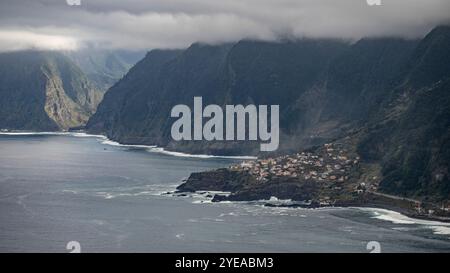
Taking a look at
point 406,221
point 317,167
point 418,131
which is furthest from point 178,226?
point 418,131

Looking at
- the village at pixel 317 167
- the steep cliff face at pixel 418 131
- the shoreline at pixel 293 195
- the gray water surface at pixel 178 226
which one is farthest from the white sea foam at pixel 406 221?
the village at pixel 317 167

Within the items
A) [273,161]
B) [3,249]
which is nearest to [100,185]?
[273,161]

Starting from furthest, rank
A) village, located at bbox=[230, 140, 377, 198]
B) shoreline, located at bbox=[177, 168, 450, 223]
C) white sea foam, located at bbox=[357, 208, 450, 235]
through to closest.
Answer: village, located at bbox=[230, 140, 377, 198]
shoreline, located at bbox=[177, 168, 450, 223]
white sea foam, located at bbox=[357, 208, 450, 235]

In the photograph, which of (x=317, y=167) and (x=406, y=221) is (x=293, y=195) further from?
(x=406, y=221)

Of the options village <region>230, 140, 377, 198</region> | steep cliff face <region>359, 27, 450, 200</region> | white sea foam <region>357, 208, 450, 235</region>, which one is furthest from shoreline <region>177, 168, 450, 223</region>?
steep cliff face <region>359, 27, 450, 200</region>

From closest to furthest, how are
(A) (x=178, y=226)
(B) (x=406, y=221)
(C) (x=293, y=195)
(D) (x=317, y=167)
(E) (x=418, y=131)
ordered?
(A) (x=178, y=226)
(B) (x=406, y=221)
(C) (x=293, y=195)
(E) (x=418, y=131)
(D) (x=317, y=167)

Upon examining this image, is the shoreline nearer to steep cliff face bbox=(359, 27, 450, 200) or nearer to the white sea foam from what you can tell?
the white sea foam
